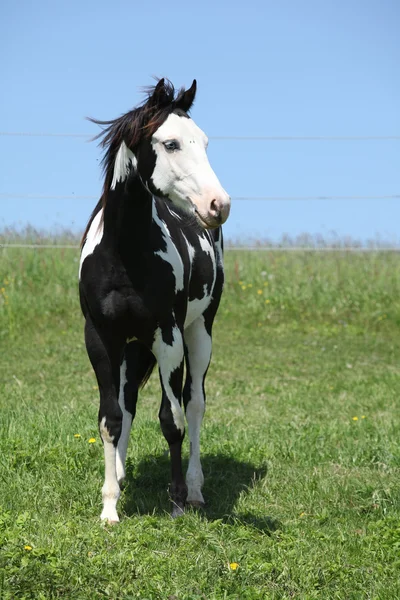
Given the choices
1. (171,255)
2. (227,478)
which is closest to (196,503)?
(227,478)

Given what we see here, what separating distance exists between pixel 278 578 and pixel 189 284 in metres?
2.05

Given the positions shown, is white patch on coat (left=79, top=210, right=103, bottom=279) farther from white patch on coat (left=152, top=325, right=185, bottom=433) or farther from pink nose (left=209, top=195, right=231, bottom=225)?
pink nose (left=209, top=195, right=231, bottom=225)

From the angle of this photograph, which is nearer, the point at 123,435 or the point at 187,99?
the point at 187,99

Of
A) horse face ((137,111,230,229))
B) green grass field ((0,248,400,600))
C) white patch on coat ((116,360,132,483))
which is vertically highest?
horse face ((137,111,230,229))

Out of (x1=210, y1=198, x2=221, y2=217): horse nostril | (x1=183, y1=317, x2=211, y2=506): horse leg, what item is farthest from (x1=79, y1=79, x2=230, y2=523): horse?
(x1=183, y1=317, x2=211, y2=506): horse leg

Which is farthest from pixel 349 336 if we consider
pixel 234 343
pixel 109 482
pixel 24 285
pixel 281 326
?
pixel 109 482

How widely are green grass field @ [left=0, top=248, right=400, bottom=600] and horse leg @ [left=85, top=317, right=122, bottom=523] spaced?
227 millimetres

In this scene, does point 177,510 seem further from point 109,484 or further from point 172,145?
point 172,145

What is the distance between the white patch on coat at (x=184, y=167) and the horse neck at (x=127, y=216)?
0.30 m

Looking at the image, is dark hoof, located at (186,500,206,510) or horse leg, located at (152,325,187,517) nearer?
horse leg, located at (152,325,187,517)

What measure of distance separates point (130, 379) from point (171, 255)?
1056mm

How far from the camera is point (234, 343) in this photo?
1093 cm

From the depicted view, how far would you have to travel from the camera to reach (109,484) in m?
4.39

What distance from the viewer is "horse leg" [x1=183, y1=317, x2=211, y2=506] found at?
5152 millimetres
